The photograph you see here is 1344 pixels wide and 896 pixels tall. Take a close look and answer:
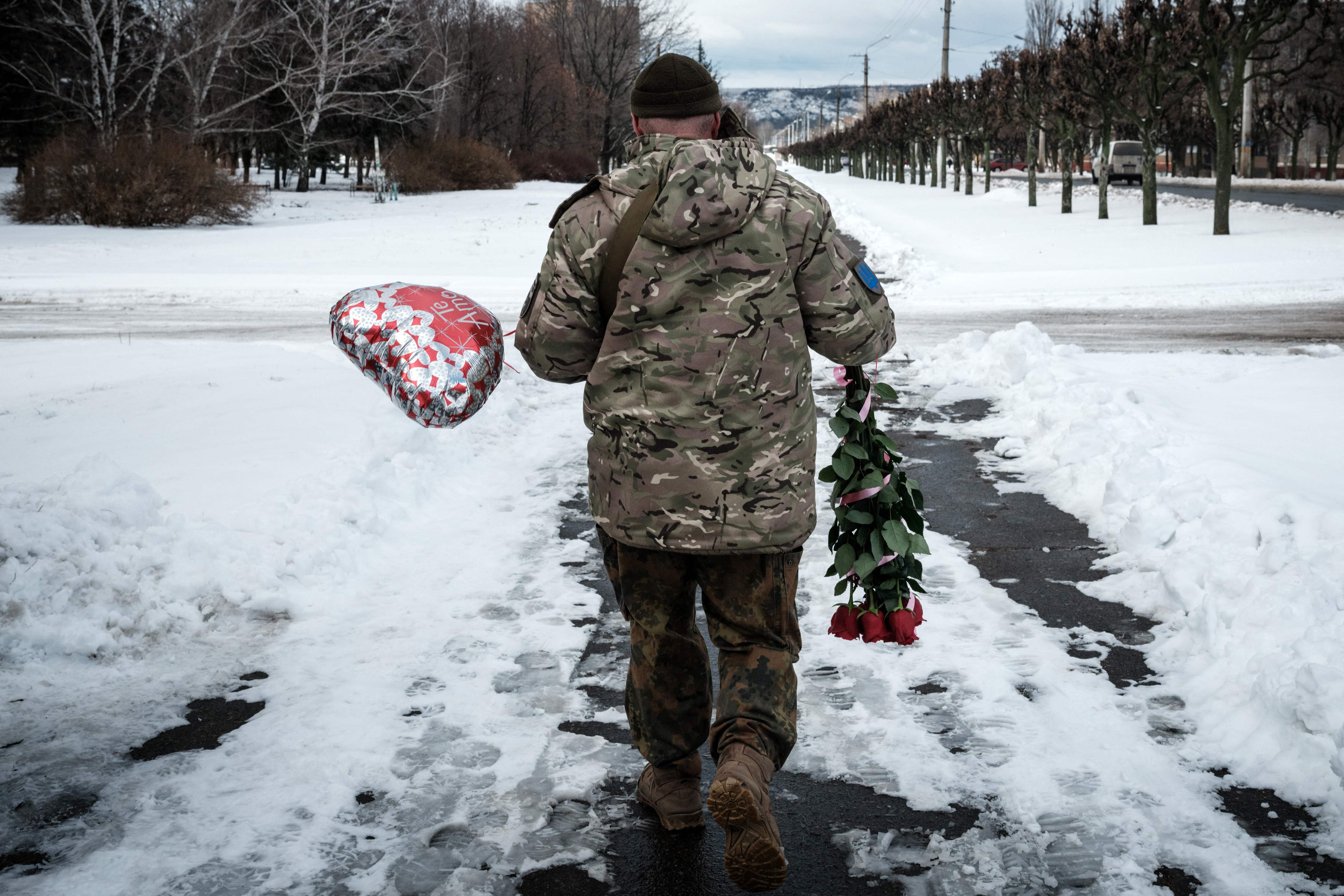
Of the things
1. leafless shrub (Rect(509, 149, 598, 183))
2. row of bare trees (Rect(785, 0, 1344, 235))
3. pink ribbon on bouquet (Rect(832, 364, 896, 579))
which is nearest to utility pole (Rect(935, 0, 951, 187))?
row of bare trees (Rect(785, 0, 1344, 235))

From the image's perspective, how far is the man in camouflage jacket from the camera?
2.39m

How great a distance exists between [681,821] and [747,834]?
0.54 m

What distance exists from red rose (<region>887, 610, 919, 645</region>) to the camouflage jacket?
67 centimetres

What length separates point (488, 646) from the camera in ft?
13.3

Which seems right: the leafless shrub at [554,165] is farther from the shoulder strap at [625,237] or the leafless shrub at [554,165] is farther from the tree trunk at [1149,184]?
the shoulder strap at [625,237]

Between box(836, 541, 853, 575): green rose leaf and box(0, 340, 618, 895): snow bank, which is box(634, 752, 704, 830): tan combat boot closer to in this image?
box(0, 340, 618, 895): snow bank

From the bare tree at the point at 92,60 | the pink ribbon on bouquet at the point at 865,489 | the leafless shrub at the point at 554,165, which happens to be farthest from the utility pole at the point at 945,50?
the pink ribbon on bouquet at the point at 865,489

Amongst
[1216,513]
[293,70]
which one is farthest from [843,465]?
[293,70]

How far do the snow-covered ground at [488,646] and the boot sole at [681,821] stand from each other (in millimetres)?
212

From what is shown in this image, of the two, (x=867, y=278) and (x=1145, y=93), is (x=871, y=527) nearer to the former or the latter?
(x=867, y=278)

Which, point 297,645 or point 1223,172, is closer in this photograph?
point 297,645

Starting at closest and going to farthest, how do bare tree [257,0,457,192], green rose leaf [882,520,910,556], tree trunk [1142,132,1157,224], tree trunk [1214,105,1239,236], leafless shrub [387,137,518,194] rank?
green rose leaf [882,520,910,556] → tree trunk [1214,105,1239,236] → tree trunk [1142,132,1157,224] → bare tree [257,0,457,192] → leafless shrub [387,137,518,194]

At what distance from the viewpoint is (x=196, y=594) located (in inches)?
172

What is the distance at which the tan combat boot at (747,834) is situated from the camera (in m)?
2.35
